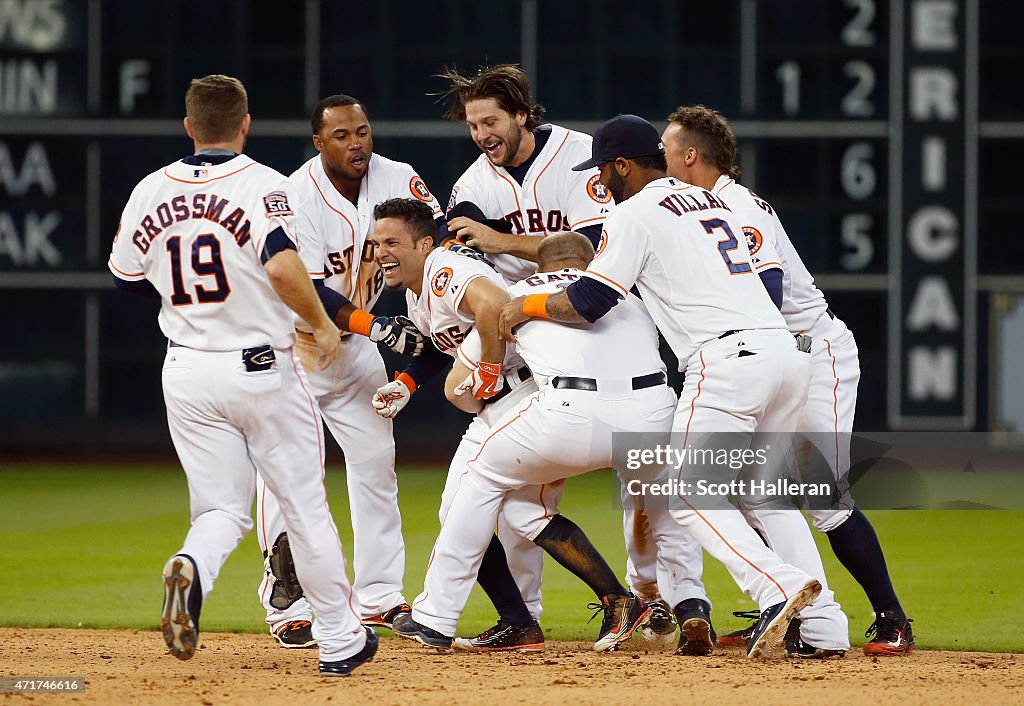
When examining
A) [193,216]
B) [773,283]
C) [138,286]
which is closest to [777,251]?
[773,283]

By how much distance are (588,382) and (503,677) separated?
1.08 m

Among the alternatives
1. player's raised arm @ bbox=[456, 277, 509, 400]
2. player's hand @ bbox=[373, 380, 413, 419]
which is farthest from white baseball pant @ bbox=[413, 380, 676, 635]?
player's hand @ bbox=[373, 380, 413, 419]

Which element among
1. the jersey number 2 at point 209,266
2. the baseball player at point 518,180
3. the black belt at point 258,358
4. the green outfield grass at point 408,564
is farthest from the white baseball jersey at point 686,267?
the green outfield grass at point 408,564

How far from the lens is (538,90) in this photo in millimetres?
13422

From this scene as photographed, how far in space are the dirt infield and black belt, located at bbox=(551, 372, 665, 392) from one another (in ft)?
3.25

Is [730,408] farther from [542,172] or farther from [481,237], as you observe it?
[542,172]

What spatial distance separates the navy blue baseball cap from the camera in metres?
5.14

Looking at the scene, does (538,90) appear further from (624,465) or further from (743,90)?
(624,465)

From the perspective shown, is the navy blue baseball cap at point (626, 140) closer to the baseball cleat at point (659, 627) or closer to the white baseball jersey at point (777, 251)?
the white baseball jersey at point (777, 251)

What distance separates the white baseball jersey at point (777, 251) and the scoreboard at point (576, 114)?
26.4 feet

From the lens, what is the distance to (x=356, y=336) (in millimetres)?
5914

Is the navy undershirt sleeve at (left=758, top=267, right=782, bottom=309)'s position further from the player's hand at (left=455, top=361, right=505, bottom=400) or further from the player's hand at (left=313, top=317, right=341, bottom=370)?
the player's hand at (left=313, top=317, right=341, bottom=370)

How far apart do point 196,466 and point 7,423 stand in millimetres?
10138

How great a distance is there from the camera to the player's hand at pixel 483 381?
17.4 ft
